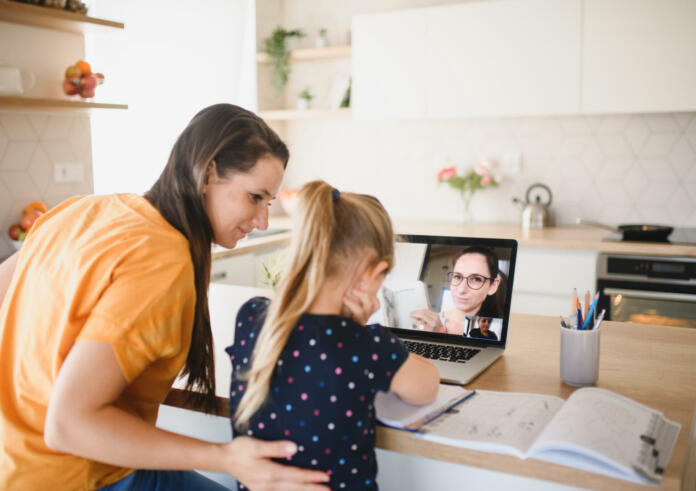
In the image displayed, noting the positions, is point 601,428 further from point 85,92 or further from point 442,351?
point 85,92

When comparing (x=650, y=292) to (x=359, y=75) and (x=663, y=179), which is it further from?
(x=359, y=75)

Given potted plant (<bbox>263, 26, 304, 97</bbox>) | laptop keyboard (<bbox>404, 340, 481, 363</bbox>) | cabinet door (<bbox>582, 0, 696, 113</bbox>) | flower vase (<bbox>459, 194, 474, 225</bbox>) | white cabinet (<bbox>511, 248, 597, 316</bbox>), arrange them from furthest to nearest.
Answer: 1. potted plant (<bbox>263, 26, 304, 97</bbox>)
2. flower vase (<bbox>459, 194, 474, 225</bbox>)
3. white cabinet (<bbox>511, 248, 597, 316</bbox>)
4. cabinet door (<bbox>582, 0, 696, 113</bbox>)
5. laptop keyboard (<bbox>404, 340, 481, 363</bbox>)

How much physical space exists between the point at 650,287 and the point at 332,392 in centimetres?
249

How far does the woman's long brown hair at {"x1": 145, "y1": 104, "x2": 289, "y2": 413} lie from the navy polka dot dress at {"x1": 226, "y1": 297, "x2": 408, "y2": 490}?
242 millimetres

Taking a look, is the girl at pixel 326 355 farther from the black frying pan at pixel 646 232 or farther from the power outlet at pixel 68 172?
the black frying pan at pixel 646 232

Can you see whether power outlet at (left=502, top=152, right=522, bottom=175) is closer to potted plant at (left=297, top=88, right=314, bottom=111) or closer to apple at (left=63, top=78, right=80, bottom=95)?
potted plant at (left=297, top=88, right=314, bottom=111)

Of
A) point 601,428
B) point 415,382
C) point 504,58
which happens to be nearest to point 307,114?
point 504,58

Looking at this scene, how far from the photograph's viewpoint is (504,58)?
3379mm

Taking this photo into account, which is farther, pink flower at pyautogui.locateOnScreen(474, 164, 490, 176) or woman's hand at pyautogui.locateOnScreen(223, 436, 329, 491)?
pink flower at pyautogui.locateOnScreen(474, 164, 490, 176)

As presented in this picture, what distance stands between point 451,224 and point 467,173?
32 cm

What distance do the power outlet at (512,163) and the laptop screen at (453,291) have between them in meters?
2.41

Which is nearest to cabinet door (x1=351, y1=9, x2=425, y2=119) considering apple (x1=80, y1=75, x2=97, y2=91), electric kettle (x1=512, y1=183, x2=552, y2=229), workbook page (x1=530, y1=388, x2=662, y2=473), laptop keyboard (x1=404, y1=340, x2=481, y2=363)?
electric kettle (x1=512, y1=183, x2=552, y2=229)

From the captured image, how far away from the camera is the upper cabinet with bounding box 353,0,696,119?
10.1 feet

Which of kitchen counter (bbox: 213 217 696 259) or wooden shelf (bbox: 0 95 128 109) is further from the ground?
wooden shelf (bbox: 0 95 128 109)
